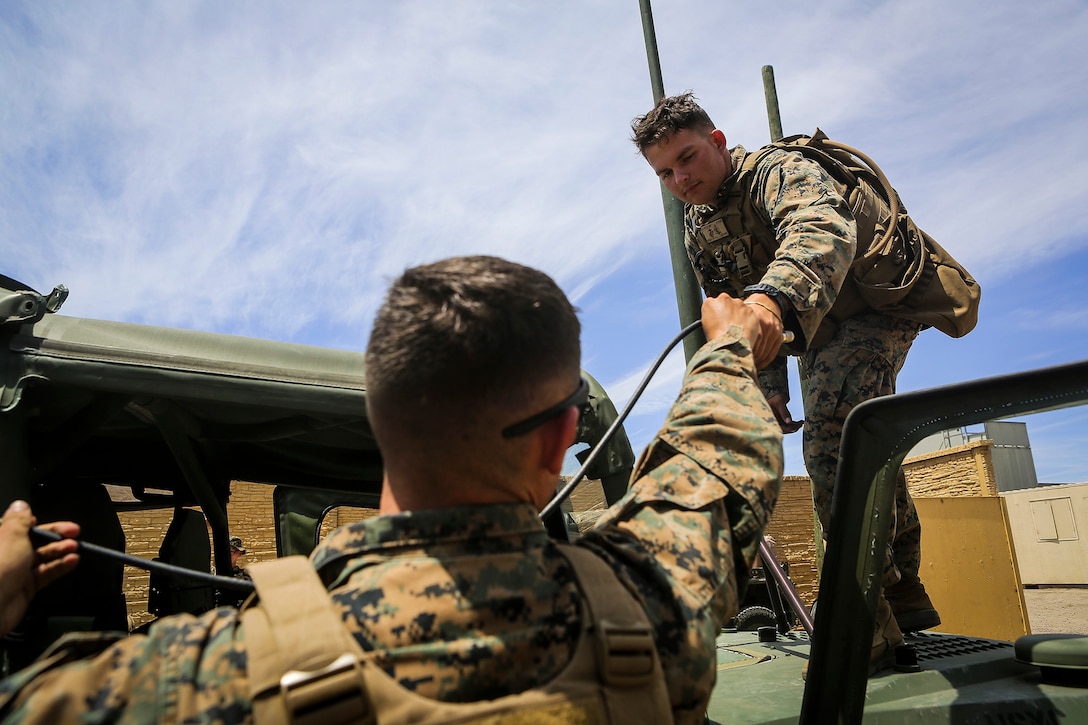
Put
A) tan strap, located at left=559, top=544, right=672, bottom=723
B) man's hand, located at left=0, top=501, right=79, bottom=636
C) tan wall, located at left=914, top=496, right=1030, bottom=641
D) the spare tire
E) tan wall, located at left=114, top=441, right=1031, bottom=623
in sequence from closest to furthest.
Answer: tan strap, located at left=559, top=544, right=672, bottom=723 < man's hand, located at left=0, top=501, right=79, bottom=636 < tan wall, located at left=914, top=496, right=1030, bottom=641 < tan wall, located at left=114, top=441, right=1031, bottom=623 < the spare tire

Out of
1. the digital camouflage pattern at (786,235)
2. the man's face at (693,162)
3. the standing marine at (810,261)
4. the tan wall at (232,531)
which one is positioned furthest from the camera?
the tan wall at (232,531)

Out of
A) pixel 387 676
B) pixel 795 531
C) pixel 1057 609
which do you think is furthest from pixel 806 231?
pixel 795 531

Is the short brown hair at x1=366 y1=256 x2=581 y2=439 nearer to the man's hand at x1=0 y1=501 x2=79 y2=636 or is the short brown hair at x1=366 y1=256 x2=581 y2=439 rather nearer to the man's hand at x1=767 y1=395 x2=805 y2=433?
the man's hand at x1=0 y1=501 x2=79 y2=636

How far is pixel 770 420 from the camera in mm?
Answer: 1312

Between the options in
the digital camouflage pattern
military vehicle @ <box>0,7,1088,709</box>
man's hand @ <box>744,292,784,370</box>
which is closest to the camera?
military vehicle @ <box>0,7,1088,709</box>

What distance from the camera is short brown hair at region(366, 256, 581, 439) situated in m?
1.00

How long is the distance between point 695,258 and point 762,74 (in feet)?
11.0

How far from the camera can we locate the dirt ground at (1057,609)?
26.5ft

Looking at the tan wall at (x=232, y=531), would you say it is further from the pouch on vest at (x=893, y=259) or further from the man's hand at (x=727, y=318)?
the man's hand at (x=727, y=318)

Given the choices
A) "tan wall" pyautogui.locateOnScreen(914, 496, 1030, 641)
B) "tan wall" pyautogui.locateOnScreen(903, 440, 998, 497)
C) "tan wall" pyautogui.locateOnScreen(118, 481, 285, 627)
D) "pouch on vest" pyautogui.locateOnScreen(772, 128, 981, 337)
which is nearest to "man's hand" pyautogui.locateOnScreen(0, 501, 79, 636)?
"pouch on vest" pyautogui.locateOnScreen(772, 128, 981, 337)

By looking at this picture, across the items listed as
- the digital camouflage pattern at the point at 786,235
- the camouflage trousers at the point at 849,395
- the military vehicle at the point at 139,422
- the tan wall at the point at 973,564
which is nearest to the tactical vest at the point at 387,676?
the military vehicle at the point at 139,422

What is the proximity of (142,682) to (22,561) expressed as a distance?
64cm

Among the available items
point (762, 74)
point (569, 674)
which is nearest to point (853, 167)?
point (569, 674)

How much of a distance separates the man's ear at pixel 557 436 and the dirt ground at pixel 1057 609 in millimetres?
7791
